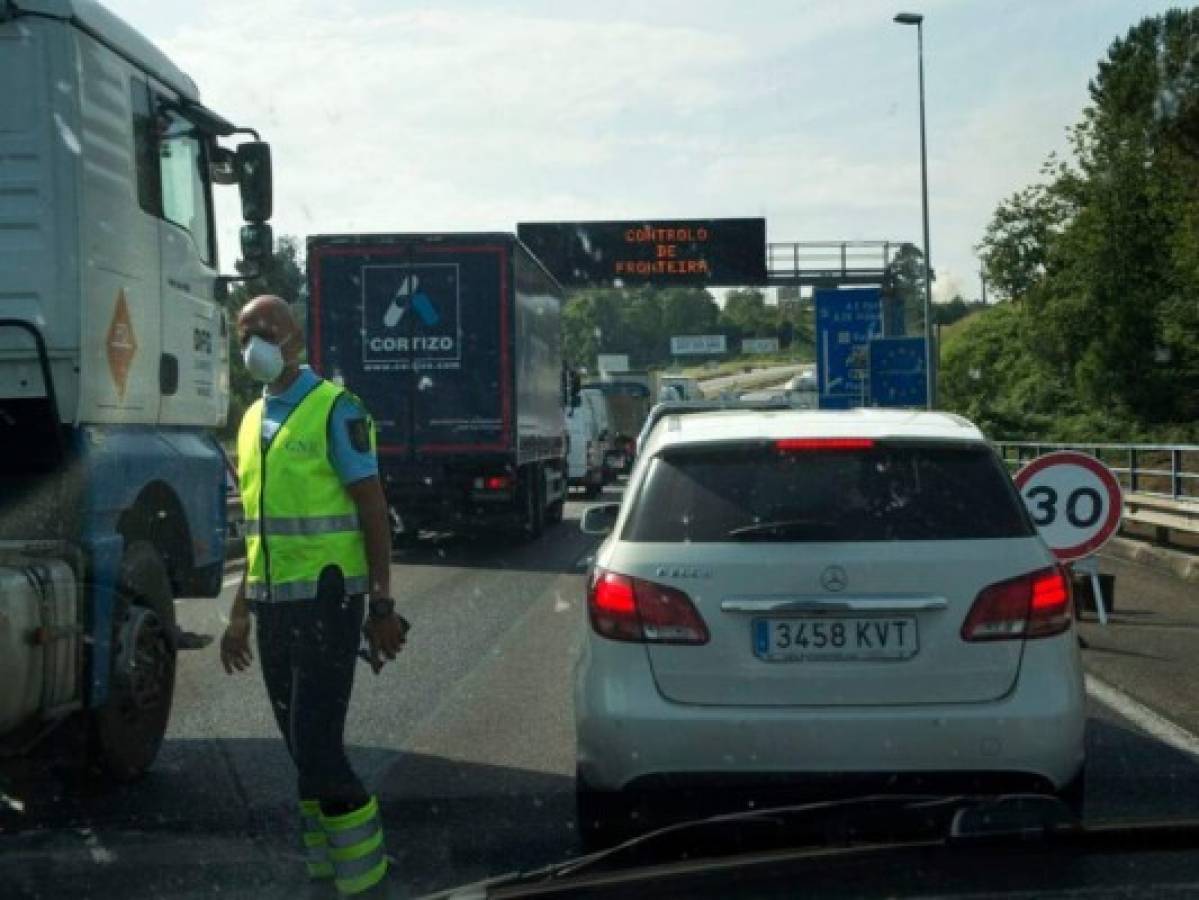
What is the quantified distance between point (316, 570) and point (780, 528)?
1.42 m

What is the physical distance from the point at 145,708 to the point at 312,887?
2.00 metres

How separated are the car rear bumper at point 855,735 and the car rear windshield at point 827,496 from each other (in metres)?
0.45

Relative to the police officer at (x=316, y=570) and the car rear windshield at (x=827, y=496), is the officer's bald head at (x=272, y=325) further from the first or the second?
the car rear windshield at (x=827, y=496)

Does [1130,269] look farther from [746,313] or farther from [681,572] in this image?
[746,313]

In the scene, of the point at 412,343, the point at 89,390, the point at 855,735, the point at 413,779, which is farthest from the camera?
the point at 412,343

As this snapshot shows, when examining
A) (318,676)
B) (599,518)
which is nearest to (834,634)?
(318,676)

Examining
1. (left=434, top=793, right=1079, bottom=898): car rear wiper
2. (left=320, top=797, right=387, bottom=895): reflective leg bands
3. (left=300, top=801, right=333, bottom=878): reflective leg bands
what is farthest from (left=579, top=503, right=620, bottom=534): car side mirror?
(left=434, top=793, right=1079, bottom=898): car rear wiper

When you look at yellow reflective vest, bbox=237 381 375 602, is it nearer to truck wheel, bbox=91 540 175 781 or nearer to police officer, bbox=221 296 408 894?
police officer, bbox=221 296 408 894

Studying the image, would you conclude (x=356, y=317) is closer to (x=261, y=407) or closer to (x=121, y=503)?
(x=121, y=503)

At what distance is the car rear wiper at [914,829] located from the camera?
263cm

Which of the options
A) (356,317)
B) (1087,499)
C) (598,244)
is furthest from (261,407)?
(598,244)

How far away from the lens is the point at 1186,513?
61.9 feet

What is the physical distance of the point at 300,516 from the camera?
534 centimetres

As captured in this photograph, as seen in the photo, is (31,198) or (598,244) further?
(598,244)
